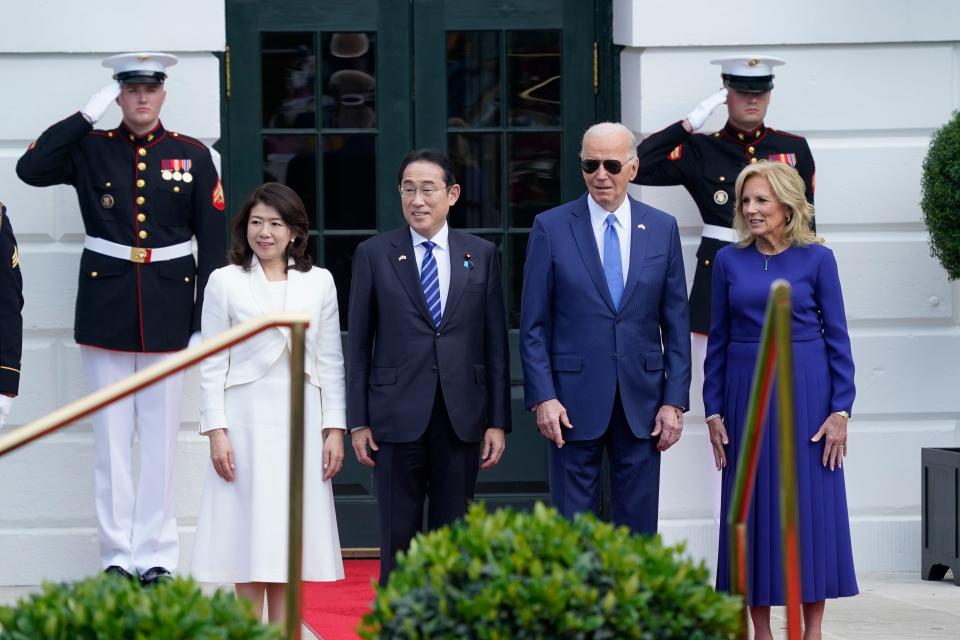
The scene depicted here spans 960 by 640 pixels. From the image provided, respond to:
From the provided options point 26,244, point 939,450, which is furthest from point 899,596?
point 26,244

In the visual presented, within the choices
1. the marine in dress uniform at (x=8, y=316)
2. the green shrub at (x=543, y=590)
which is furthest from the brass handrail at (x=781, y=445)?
the marine in dress uniform at (x=8, y=316)

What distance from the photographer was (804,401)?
5.39 metres

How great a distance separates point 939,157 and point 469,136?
2059mm

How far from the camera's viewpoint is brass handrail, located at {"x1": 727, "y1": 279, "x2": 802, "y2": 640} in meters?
3.25

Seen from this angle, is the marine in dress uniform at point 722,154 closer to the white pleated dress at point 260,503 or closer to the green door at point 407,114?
the green door at point 407,114

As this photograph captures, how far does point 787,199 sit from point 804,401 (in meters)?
0.66

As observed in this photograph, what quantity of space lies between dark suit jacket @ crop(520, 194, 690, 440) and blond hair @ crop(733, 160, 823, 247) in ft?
0.92

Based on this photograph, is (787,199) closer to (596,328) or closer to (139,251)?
(596,328)

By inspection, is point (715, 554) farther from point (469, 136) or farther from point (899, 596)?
point (469, 136)

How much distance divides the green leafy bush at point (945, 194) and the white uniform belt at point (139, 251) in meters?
3.06

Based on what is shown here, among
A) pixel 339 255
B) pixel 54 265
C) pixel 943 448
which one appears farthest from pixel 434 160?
pixel 943 448

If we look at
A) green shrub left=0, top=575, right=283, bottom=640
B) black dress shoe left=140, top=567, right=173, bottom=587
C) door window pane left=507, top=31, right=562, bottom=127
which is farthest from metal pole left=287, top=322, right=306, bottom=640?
door window pane left=507, top=31, right=562, bottom=127

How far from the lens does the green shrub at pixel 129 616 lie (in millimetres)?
3037

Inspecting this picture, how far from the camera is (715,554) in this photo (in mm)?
7309
